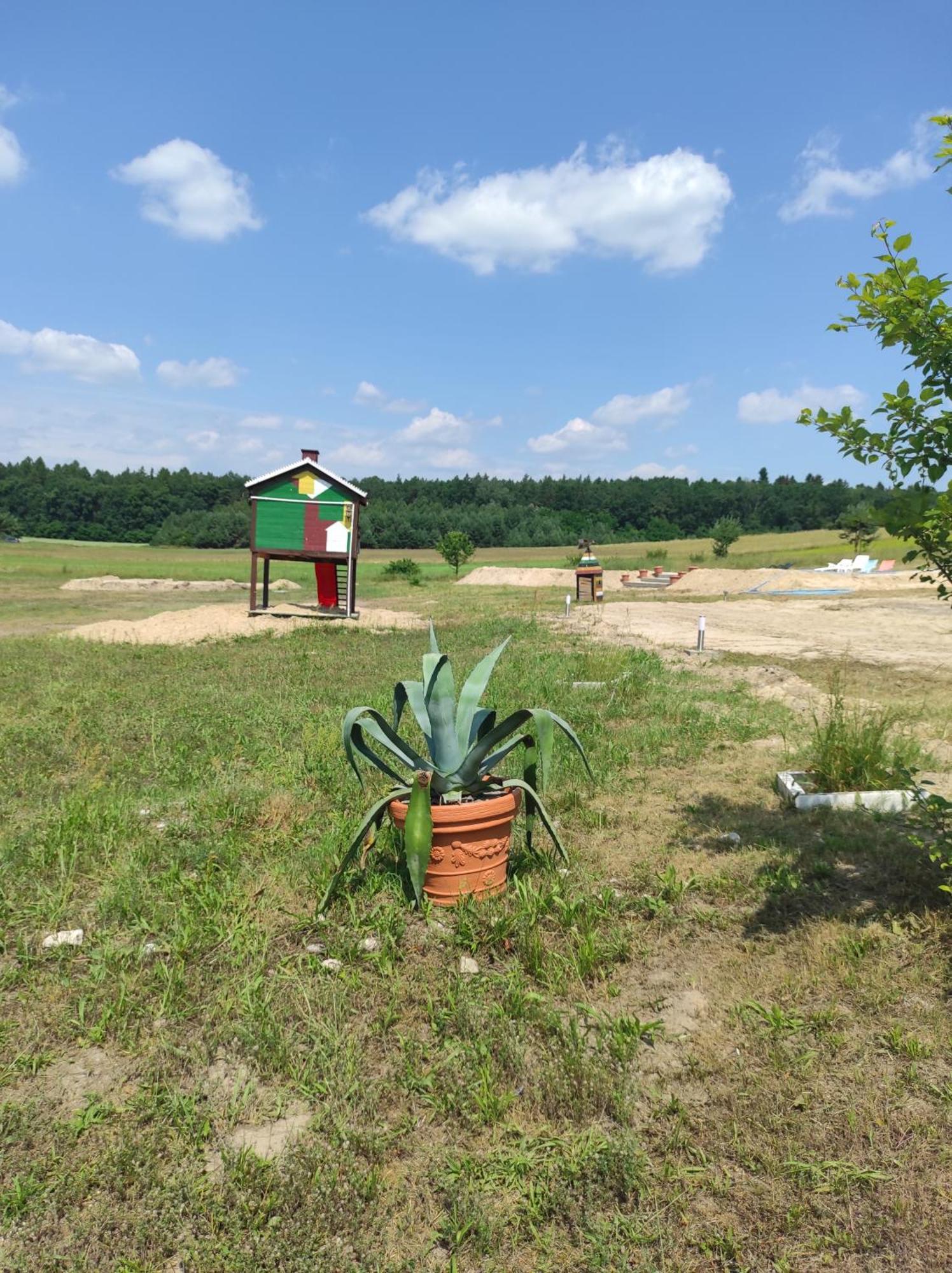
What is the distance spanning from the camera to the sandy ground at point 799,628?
1394 centimetres

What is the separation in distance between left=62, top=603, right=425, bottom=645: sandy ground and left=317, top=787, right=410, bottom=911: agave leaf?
41.0 ft

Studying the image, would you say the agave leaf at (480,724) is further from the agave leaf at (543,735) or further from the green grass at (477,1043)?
the green grass at (477,1043)

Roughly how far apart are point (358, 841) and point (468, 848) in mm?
539

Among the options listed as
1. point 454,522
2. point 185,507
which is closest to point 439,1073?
point 454,522

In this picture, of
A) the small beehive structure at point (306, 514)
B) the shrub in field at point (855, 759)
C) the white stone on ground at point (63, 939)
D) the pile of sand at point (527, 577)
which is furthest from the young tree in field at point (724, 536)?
the white stone on ground at point (63, 939)

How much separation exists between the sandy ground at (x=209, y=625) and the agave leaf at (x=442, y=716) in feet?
40.9

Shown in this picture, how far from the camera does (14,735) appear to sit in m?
7.29

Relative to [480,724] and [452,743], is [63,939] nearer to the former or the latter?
[452,743]

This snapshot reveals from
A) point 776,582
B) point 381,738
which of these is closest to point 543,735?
point 381,738

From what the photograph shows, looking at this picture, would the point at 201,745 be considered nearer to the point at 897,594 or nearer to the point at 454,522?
the point at 897,594

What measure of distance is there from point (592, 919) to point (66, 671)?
32.9ft

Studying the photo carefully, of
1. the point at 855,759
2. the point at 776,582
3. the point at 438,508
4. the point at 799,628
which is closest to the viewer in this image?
the point at 855,759

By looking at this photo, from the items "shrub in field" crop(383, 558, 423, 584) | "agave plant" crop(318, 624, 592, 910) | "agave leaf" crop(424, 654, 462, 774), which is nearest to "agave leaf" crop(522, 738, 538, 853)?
"agave plant" crop(318, 624, 592, 910)

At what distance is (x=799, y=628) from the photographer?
61.0ft
